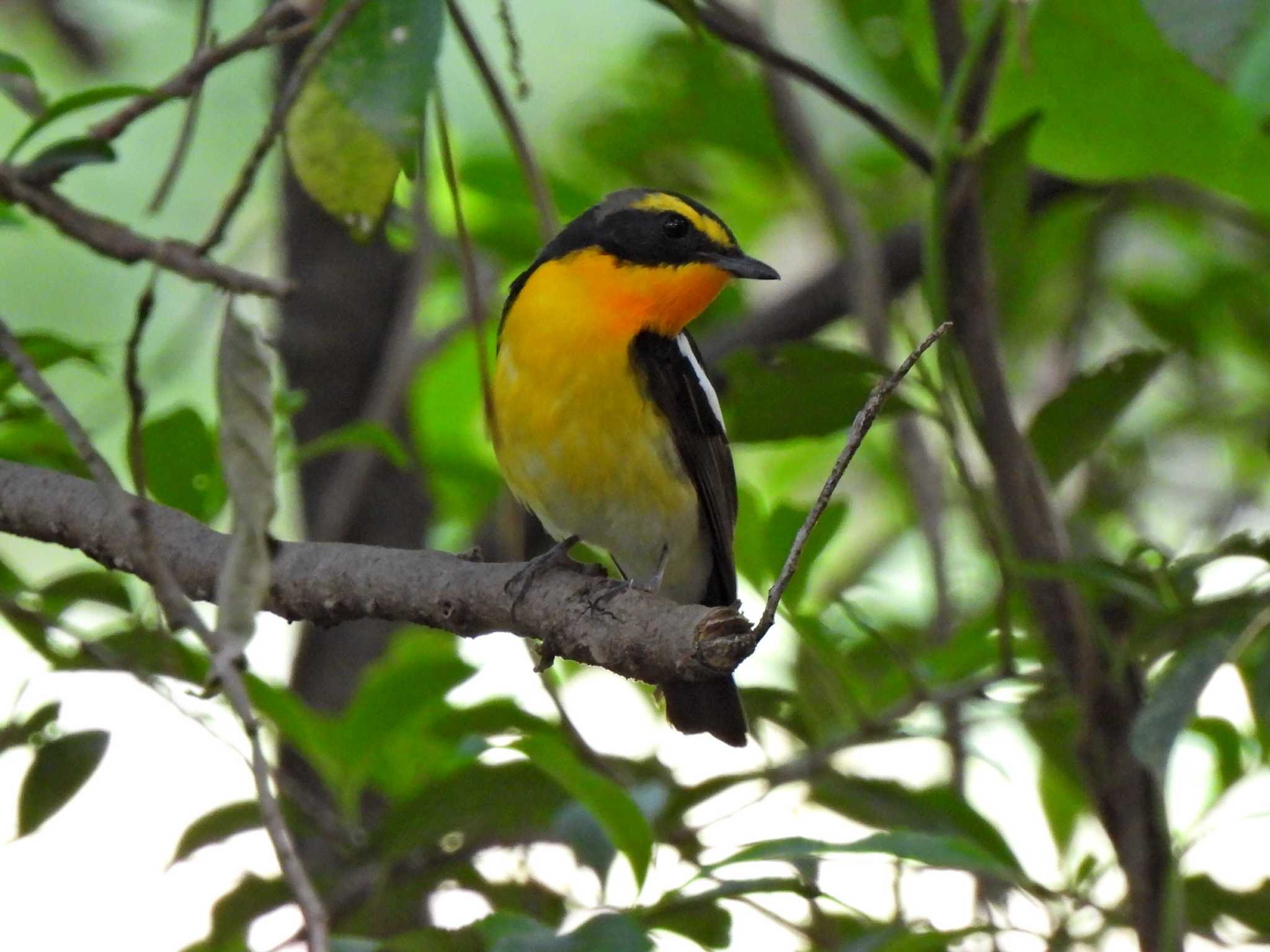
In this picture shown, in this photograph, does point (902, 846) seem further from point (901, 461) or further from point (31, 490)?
point (901, 461)

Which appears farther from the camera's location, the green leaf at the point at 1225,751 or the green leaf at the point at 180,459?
the green leaf at the point at 1225,751

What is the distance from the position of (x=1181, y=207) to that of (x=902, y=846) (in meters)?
3.12

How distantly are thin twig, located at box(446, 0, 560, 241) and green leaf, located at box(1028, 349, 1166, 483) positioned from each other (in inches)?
39.6

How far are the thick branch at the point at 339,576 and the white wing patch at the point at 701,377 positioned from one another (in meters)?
1.28

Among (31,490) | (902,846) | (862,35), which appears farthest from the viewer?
(862,35)

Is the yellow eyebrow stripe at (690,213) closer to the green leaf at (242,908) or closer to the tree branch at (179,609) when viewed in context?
the green leaf at (242,908)

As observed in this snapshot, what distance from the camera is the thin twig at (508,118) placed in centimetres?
275

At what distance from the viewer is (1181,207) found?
4.68 meters

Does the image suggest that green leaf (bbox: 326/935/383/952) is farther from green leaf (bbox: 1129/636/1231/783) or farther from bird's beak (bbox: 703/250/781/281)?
bird's beak (bbox: 703/250/781/281)

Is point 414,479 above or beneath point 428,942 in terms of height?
above

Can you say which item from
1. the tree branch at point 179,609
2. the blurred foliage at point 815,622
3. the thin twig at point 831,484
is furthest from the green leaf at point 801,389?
the tree branch at point 179,609

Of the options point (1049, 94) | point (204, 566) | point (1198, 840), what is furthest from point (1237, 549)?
point (204, 566)

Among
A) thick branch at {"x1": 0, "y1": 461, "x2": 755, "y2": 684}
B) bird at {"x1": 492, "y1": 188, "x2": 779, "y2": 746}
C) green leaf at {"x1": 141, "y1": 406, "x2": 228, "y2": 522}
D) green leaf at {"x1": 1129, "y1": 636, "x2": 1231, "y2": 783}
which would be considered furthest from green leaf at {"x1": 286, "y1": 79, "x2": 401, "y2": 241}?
green leaf at {"x1": 1129, "y1": 636, "x2": 1231, "y2": 783}

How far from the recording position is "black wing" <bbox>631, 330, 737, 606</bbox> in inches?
139
